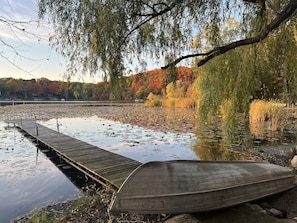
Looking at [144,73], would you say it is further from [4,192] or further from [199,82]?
[4,192]

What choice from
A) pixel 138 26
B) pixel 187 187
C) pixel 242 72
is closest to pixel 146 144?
pixel 242 72

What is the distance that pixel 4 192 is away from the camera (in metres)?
4.43

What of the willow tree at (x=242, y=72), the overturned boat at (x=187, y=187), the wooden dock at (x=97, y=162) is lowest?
the wooden dock at (x=97, y=162)

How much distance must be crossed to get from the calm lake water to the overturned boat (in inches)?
92.0

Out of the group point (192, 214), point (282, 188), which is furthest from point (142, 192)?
point (282, 188)

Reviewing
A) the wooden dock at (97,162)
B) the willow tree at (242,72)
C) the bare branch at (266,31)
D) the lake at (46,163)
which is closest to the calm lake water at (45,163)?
the lake at (46,163)

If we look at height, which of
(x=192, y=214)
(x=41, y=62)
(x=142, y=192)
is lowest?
(x=192, y=214)

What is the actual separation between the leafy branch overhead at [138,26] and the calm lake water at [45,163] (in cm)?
278

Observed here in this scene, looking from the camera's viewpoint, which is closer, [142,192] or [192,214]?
[142,192]

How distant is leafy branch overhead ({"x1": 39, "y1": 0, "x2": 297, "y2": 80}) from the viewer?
8.50 ft

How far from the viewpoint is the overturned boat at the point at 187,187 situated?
247cm

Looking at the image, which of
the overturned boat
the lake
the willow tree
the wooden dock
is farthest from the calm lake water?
the overturned boat

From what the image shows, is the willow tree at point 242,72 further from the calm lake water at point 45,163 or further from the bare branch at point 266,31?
the calm lake water at point 45,163

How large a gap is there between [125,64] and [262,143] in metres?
6.75
